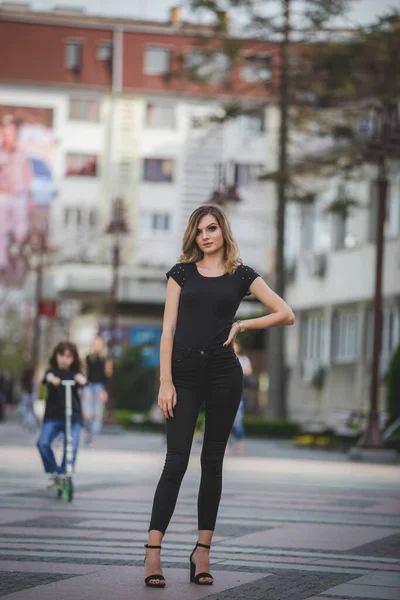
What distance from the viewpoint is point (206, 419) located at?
8.62 m

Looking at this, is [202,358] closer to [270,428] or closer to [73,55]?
[270,428]

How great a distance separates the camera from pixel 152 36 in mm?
74625

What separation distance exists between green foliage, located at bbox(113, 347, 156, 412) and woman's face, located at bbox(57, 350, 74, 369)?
39.6 m

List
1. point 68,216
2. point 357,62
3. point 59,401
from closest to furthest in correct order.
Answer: point 59,401
point 357,62
point 68,216

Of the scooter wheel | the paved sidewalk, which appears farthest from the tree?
the scooter wheel

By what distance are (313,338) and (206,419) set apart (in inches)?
1682

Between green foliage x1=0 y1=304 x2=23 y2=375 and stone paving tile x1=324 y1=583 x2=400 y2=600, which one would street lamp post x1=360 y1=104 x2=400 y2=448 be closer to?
stone paving tile x1=324 y1=583 x2=400 y2=600

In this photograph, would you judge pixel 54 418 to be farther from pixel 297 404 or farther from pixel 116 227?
pixel 297 404

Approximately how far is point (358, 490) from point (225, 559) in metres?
8.31

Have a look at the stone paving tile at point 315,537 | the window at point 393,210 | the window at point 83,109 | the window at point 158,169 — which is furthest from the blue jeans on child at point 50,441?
the window at point 158,169

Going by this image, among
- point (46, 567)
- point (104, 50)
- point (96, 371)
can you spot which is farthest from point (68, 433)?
point (104, 50)

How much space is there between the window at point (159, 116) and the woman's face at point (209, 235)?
67580 millimetres

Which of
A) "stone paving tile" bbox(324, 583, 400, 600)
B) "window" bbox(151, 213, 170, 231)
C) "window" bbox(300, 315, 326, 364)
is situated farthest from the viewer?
"window" bbox(151, 213, 170, 231)

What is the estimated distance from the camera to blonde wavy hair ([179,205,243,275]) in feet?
28.6
